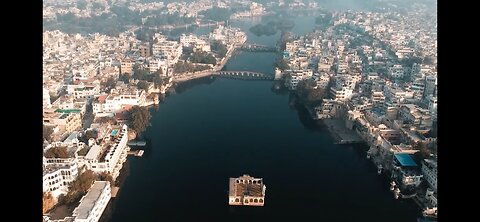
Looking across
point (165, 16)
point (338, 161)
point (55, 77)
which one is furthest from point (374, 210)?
point (165, 16)

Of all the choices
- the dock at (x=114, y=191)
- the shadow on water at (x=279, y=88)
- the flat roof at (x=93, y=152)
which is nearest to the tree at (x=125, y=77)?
the shadow on water at (x=279, y=88)

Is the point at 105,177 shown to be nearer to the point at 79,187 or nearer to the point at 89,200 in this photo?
the point at 79,187

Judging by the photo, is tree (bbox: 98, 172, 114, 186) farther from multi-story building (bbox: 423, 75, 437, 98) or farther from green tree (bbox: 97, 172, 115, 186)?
multi-story building (bbox: 423, 75, 437, 98)

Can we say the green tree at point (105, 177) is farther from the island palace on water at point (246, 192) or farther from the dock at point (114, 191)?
the island palace on water at point (246, 192)

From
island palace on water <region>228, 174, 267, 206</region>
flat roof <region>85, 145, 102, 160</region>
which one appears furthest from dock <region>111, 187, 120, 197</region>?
island palace on water <region>228, 174, 267, 206</region>
